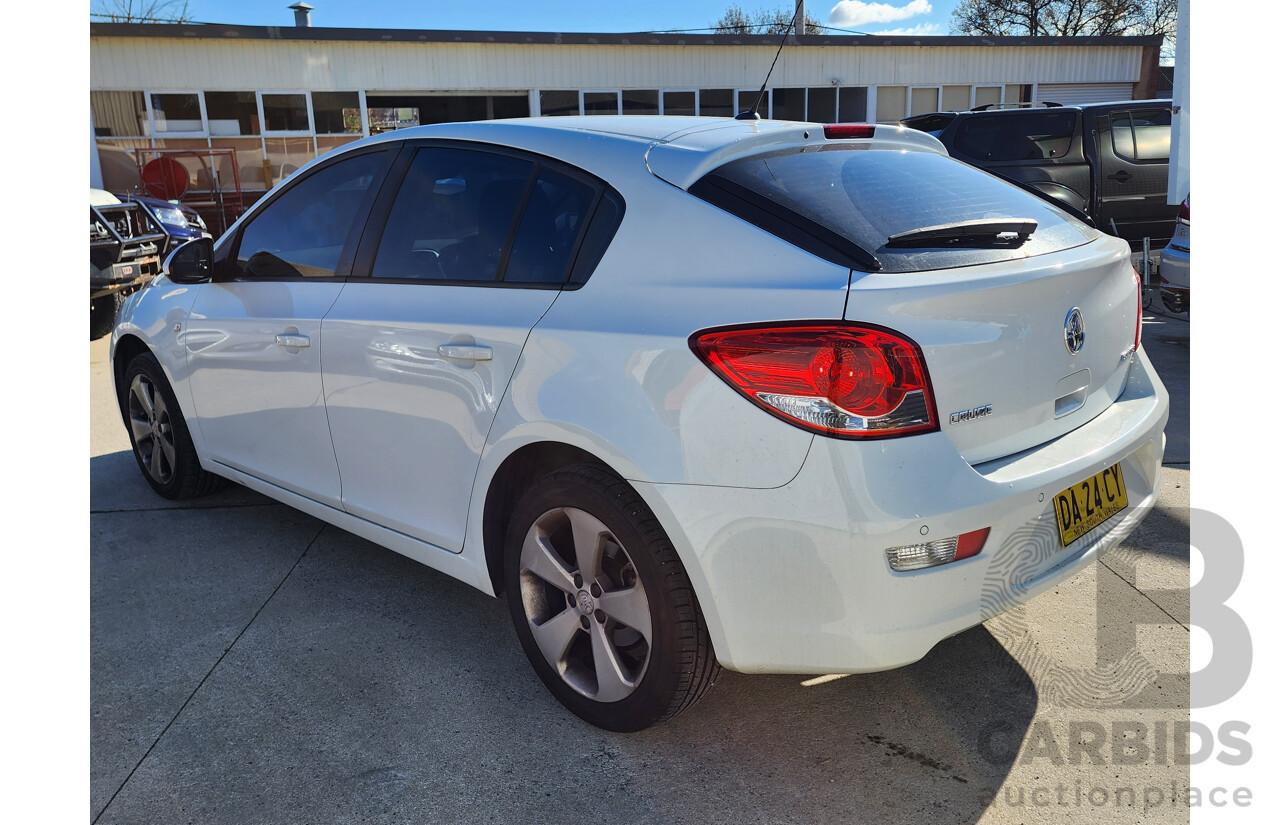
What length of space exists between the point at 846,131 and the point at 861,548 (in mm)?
1354

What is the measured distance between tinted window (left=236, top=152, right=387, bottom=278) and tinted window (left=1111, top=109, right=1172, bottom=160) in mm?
8678

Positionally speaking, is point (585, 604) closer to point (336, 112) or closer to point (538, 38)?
point (336, 112)

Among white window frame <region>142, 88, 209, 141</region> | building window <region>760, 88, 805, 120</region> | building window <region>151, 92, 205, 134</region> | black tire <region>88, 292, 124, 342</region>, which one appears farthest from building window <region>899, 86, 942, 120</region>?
black tire <region>88, 292, 124, 342</region>

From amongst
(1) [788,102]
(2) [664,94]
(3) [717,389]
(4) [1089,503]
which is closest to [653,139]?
(3) [717,389]

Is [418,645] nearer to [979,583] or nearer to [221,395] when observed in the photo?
[221,395]

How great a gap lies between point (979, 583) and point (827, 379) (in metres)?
0.58

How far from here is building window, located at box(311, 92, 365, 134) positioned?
1969cm

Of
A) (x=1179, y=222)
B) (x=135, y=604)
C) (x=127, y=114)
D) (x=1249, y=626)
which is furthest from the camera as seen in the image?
(x=127, y=114)

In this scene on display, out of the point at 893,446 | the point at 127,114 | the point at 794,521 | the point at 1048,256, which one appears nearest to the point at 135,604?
the point at 794,521

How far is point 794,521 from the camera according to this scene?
78.2 inches

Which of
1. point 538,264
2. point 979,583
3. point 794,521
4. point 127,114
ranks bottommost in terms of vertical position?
point 979,583

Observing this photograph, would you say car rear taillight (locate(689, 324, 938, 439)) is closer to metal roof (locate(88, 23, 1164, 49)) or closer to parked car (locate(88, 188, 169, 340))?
parked car (locate(88, 188, 169, 340))

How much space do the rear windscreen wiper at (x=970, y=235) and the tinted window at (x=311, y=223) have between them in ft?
6.20

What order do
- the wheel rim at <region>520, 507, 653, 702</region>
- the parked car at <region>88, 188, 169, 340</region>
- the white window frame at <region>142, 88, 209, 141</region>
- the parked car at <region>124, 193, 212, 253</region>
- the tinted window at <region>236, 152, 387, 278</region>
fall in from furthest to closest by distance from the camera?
the white window frame at <region>142, 88, 209, 141</region>
the parked car at <region>124, 193, 212, 253</region>
the parked car at <region>88, 188, 169, 340</region>
the tinted window at <region>236, 152, 387, 278</region>
the wheel rim at <region>520, 507, 653, 702</region>
